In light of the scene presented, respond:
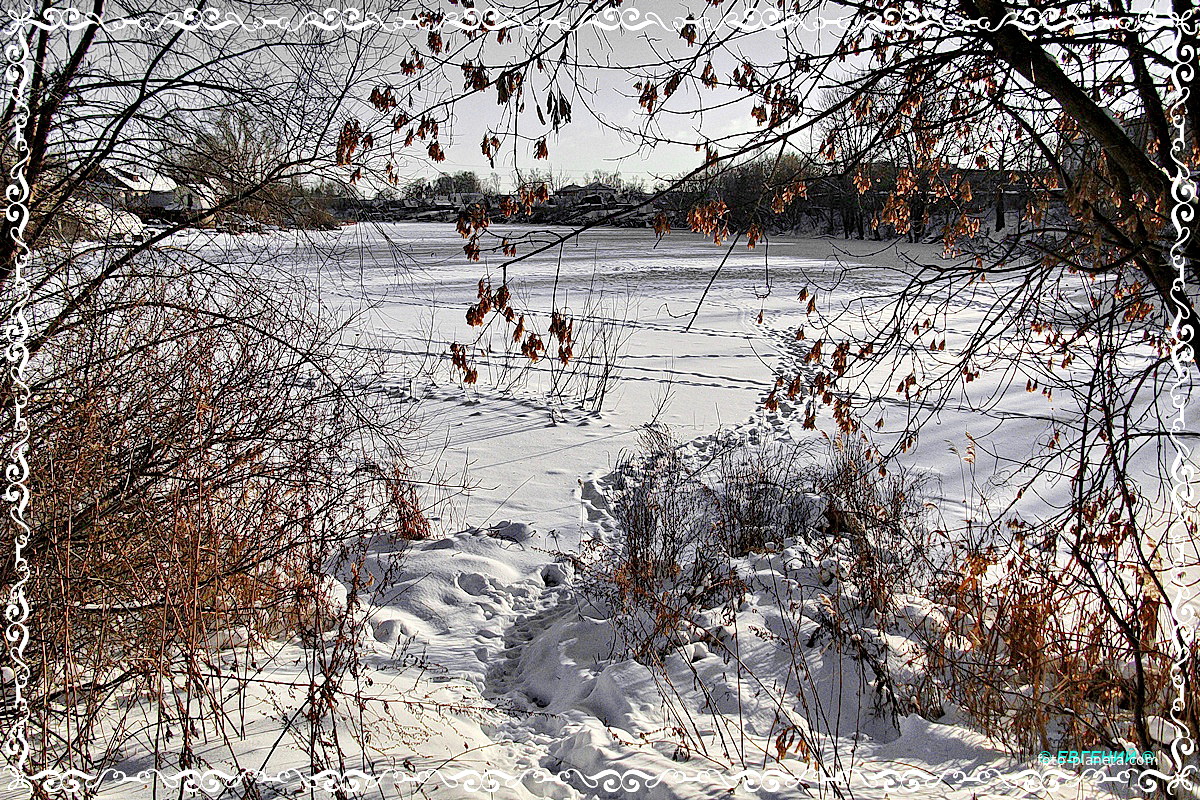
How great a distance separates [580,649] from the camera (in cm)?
402

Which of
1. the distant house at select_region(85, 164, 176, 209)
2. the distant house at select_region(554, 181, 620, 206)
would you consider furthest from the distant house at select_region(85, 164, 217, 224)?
the distant house at select_region(554, 181, 620, 206)

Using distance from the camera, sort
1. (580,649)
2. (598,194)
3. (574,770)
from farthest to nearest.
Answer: (598,194) → (580,649) → (574,770)

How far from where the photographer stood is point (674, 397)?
898cm

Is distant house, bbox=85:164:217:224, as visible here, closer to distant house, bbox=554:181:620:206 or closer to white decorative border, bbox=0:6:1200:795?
white decorative border, bbox=0:6:1200:795

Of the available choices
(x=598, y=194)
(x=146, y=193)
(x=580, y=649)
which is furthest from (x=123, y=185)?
(x=580, y=649)

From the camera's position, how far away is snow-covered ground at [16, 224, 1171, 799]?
2652 mm

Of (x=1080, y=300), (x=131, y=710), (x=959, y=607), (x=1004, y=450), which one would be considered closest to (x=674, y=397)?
(x=1004, y=450)

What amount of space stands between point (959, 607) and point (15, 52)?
4.45m

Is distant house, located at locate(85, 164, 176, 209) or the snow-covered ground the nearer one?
the snow-covered ground

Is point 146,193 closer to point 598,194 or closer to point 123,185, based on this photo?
point 123,185

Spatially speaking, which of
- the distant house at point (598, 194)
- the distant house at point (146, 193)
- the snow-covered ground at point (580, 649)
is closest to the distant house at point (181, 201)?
the distant house at point (146, 193)

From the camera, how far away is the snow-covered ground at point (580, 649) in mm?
2652

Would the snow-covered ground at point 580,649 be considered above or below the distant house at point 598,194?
below

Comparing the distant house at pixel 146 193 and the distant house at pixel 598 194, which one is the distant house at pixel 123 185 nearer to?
the distant house at pixel 146 193
